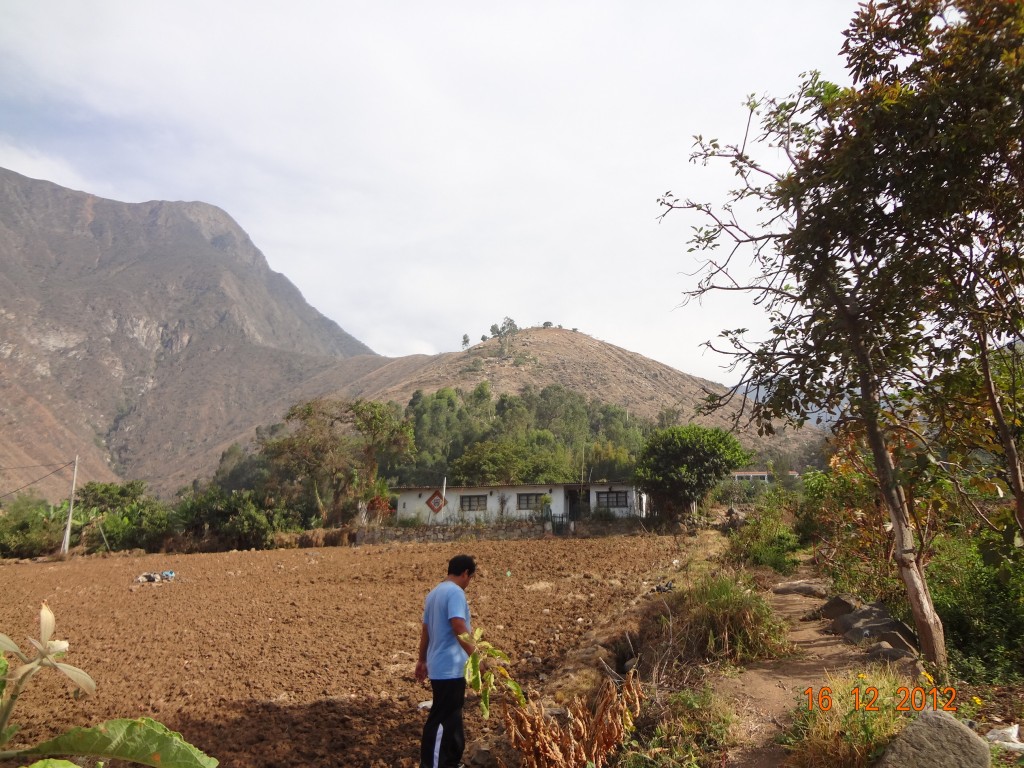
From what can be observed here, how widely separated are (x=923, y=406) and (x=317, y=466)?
3159cm

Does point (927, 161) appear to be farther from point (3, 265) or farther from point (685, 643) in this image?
point (3, 265)

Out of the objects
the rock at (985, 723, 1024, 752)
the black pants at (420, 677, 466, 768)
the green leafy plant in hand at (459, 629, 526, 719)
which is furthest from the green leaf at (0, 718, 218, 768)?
the rock at (985, 723, 1024, 752)

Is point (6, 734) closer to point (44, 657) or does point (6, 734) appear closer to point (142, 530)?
point (44, 657)

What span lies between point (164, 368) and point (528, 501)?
460 feet

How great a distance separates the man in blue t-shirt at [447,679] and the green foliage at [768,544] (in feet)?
27.9

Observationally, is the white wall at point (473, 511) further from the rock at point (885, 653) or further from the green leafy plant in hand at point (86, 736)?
the green leafy plant in hand at point (86, 736)

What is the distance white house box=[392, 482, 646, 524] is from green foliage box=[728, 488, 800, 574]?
16519 millimetres

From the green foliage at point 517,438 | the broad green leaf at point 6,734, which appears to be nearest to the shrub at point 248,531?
the green foliage at point 517,438

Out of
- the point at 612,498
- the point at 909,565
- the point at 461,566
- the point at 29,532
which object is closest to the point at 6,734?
the point at 461,566

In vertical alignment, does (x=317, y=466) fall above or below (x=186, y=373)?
below

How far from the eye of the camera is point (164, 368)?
483ft

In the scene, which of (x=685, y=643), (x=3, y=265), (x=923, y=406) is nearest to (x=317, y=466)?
(x=685, y=643)

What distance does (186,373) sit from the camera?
148 meters
